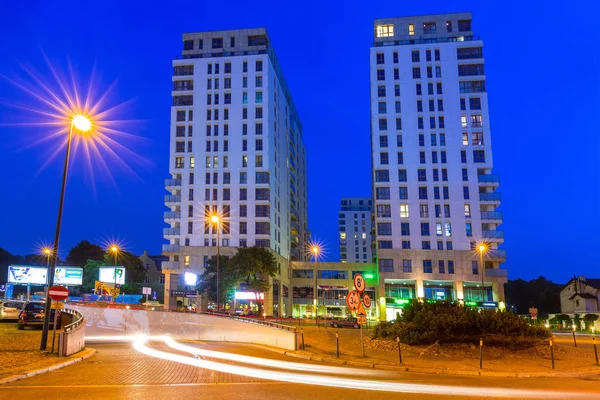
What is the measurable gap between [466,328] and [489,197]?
202 ft

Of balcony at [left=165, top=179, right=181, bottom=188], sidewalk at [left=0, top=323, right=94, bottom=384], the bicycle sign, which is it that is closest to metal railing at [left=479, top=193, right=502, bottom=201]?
balcony at [left=165, top=179, right=181, bottom=188]

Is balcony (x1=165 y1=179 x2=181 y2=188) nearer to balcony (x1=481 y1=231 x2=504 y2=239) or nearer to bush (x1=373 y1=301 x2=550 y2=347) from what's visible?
balcony (x1=481 y1=231 x2=504 y2=239)

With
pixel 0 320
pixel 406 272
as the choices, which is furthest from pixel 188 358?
pixel 406 272

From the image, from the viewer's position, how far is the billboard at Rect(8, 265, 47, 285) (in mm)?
62969

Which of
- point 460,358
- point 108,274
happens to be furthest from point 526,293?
point 460,358

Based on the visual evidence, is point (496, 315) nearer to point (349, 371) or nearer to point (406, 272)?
point (349, 371)

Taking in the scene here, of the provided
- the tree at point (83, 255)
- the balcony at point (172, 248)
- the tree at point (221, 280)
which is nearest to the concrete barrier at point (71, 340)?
the tree at point (221, 280)

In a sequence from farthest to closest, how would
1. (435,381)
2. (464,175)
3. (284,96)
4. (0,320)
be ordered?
(284,96)
(464,175)
(0,320)
(435,381)

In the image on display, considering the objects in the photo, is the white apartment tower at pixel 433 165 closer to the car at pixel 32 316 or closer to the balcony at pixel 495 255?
the balcony at pixel 495 255

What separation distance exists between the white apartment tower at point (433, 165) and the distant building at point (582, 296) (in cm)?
1282

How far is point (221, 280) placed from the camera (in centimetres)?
6988

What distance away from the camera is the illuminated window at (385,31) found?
8969cm

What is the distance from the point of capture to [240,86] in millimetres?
87875

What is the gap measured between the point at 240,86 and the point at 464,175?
3938cm
